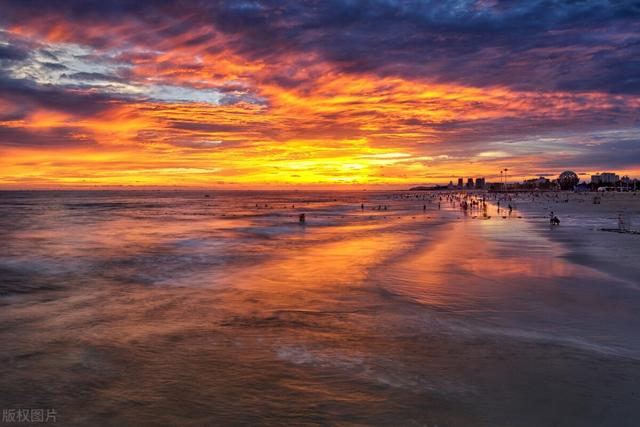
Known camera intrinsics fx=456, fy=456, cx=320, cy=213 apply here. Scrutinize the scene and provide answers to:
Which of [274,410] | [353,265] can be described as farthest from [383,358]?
[353,265]

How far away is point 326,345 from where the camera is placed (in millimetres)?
10500

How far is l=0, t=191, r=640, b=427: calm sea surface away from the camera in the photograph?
7.50 meters

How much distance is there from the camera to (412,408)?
7.43 meters

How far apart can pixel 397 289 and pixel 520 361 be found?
732 centimetres

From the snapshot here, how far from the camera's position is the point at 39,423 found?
7.14 metres

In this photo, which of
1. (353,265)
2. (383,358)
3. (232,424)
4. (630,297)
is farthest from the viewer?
(353,265)

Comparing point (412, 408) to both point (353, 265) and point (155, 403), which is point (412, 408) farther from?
point (353, 265)

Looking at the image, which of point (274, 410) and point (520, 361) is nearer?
point (274, 410)

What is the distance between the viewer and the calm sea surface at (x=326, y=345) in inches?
295

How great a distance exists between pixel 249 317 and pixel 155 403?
5.36 m

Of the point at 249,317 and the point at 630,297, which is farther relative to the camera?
the point at 630,297

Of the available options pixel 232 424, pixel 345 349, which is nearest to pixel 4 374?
pixel 232 424

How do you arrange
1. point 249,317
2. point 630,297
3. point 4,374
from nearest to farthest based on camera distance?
point 4,374, point 249,317, point 630,297

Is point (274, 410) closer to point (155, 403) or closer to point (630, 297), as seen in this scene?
point (155, 403)
